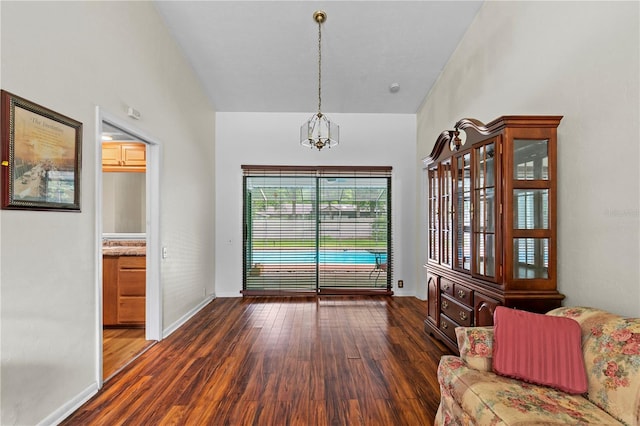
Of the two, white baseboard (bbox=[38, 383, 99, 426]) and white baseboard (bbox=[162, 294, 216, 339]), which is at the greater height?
white baseboard (bbox=[38, 383, 99, 426])

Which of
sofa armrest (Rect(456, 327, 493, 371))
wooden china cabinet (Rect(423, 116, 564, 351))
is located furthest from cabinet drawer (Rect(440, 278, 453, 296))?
sofa armrest (Rect(456, 327, 493, 371))

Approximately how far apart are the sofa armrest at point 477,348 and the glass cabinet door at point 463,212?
102 centimetres

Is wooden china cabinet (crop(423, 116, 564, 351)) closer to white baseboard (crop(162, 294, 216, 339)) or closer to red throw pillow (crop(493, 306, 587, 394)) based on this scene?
red throw pillow (crop(493, 306, 587, 394))

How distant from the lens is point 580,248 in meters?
2.10

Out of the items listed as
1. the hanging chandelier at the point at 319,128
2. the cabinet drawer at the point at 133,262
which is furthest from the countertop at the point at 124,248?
the hanging chandelier at the point at 319,128

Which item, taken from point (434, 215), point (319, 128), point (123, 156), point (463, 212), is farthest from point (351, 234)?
point (123, 156)

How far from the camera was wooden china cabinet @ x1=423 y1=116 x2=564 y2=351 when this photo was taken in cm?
226

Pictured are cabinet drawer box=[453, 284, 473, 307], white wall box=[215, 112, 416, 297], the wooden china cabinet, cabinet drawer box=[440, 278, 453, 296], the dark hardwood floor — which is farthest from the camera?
white wall box=[215, 112, 416, 297]

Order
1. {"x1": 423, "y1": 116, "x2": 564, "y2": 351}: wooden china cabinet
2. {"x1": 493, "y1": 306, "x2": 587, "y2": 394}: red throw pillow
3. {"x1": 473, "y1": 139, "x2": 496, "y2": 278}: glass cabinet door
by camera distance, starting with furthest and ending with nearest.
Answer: {"x1": 473, "y1": 139, "x2": 496, "y2": 278}: glass cabinet door → {"x1": 423, "y1": 116, "x2": 564, "y2": 351}: wooden china cabinet → {"x1": 493, "y1": 306, "x2": 587, "y2": 394}: red throw pillow

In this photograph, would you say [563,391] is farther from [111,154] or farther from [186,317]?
[111,154]

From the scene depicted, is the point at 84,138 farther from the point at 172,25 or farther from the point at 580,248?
the point at 580,248

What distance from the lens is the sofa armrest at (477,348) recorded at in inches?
70.1

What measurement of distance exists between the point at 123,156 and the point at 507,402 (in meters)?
4.83

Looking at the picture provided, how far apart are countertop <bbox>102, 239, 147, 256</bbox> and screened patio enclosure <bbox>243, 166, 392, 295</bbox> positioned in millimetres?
1785
